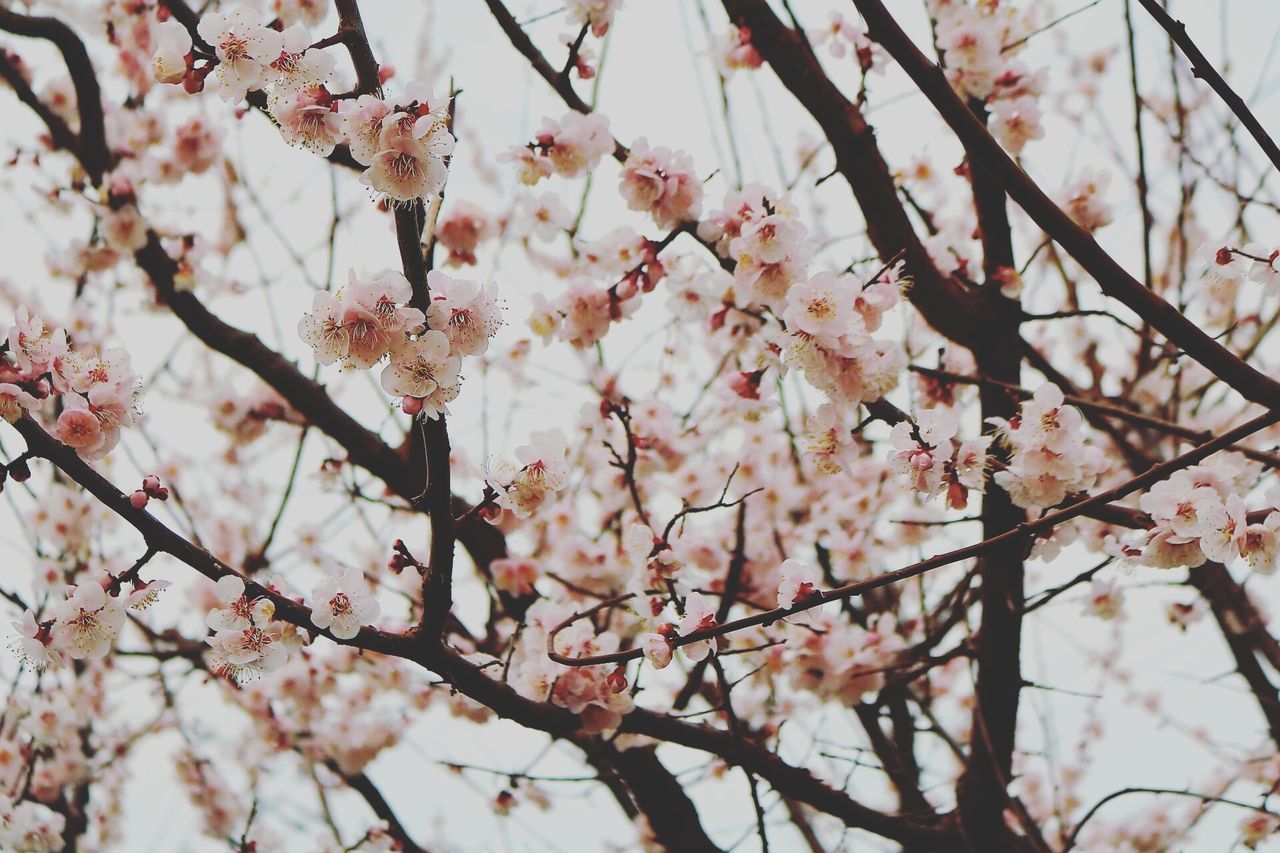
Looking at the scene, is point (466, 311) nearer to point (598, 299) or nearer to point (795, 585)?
point (795, 585)

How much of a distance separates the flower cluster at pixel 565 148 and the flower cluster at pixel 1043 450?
1.17 meters

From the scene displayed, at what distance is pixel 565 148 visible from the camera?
2209mm

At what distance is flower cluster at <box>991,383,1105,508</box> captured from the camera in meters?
1.83

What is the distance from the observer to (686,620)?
5.68ft

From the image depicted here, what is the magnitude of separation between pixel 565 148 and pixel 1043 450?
1322 mm

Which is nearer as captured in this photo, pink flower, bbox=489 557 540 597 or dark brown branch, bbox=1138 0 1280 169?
dark brown branch, bbox=1138 0 1280 169

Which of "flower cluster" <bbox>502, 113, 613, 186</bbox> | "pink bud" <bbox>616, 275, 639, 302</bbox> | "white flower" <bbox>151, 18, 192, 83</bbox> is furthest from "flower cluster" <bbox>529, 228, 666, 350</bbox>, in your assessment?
"white flower" <bbox>151, 18, 192, 83</bbox>

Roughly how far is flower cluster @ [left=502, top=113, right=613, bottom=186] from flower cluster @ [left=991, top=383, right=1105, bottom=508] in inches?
46.2

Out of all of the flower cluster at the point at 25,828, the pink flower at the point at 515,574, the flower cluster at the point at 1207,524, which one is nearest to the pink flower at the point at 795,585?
the flower cluster at the point at 1207,524

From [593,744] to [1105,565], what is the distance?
126cm

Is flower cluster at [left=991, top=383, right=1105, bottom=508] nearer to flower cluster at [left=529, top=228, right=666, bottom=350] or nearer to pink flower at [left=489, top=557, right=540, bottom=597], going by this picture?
flower cluster at [left=529, top=228, right=666, bottom=350]

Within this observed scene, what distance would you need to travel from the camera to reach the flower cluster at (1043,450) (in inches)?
72.1

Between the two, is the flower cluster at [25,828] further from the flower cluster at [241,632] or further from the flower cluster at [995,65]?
the flower cluster at [995,65]

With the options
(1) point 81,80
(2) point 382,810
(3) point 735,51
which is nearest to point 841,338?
(3) point 735,51
